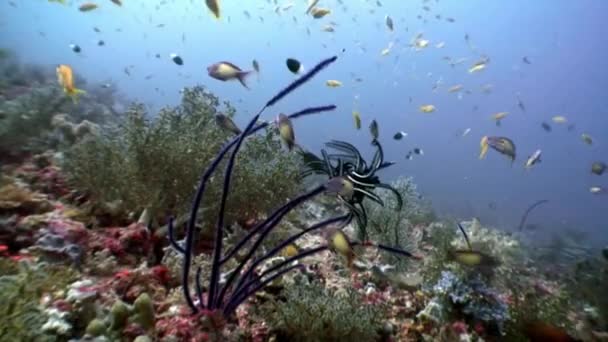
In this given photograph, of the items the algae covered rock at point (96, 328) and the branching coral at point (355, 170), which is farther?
the branching coral at point (355, 170)

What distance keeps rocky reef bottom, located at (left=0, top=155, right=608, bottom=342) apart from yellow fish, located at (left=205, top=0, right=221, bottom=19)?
3.59 metres

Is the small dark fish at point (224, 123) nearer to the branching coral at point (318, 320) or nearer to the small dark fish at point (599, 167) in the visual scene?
the branching coral at point (318, 320)

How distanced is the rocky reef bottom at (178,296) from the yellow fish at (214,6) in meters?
3.59

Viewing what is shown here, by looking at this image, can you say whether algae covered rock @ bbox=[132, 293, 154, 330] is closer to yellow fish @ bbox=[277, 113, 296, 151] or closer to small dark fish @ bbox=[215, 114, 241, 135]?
yellow fish @ bbox=[277, 113, 296, 151]

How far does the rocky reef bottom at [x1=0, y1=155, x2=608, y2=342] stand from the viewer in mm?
2801

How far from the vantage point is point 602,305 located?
547cm

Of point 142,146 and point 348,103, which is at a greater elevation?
point 348,103

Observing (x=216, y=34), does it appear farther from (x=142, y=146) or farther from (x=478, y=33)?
(x=142, y=146)

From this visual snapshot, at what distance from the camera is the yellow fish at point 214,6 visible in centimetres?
626

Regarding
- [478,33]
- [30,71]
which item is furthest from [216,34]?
[30,71]

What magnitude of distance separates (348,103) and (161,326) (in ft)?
481

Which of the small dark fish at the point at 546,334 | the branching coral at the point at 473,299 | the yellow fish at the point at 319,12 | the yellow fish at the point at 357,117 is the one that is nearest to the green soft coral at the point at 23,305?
the branching coral at the point at 473,299

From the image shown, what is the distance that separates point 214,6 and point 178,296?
4912 millimetres

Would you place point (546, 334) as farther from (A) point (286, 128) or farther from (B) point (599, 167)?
(B) point (599, 167)
